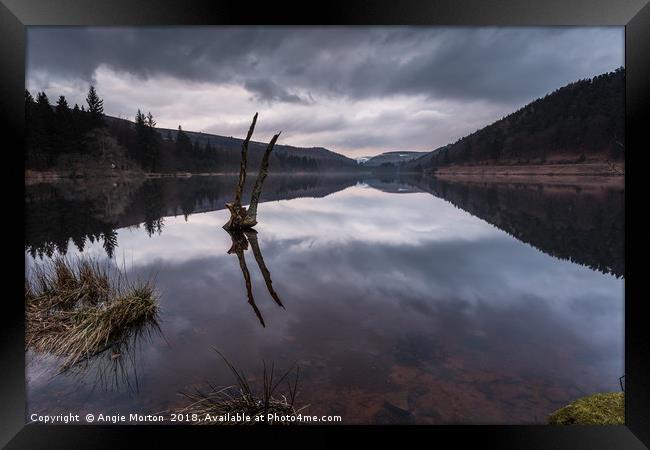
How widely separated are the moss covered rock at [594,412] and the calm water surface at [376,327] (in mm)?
647

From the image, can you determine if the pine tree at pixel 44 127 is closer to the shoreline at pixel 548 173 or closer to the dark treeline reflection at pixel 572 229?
the dark treeline reflection at pixel 572 229

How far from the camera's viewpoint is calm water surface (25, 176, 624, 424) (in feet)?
13.1

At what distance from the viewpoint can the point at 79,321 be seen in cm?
527

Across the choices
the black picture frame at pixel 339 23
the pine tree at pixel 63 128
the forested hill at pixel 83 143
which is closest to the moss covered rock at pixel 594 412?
the black picture frame at pixel 339 23

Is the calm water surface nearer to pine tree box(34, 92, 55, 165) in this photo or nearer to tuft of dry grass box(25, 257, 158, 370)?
tuft of dry grass box(25, 257, 158, 370)

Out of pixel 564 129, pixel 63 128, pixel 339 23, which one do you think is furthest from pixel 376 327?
pixel 564 129

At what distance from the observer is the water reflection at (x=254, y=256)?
7.40 metres

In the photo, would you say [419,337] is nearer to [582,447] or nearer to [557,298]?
[582,447]

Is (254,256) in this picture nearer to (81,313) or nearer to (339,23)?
(81,313)

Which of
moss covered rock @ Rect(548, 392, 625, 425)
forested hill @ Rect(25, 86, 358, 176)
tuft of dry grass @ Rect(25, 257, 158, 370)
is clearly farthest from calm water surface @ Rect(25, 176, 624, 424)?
forested hill @ Rect(25, 86, 358, 176)

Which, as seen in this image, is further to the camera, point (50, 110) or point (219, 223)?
point (50, 110)

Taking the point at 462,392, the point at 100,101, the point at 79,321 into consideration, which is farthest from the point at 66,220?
the point at 100,101

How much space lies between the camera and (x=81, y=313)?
5.35m

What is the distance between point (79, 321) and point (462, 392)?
554cm
